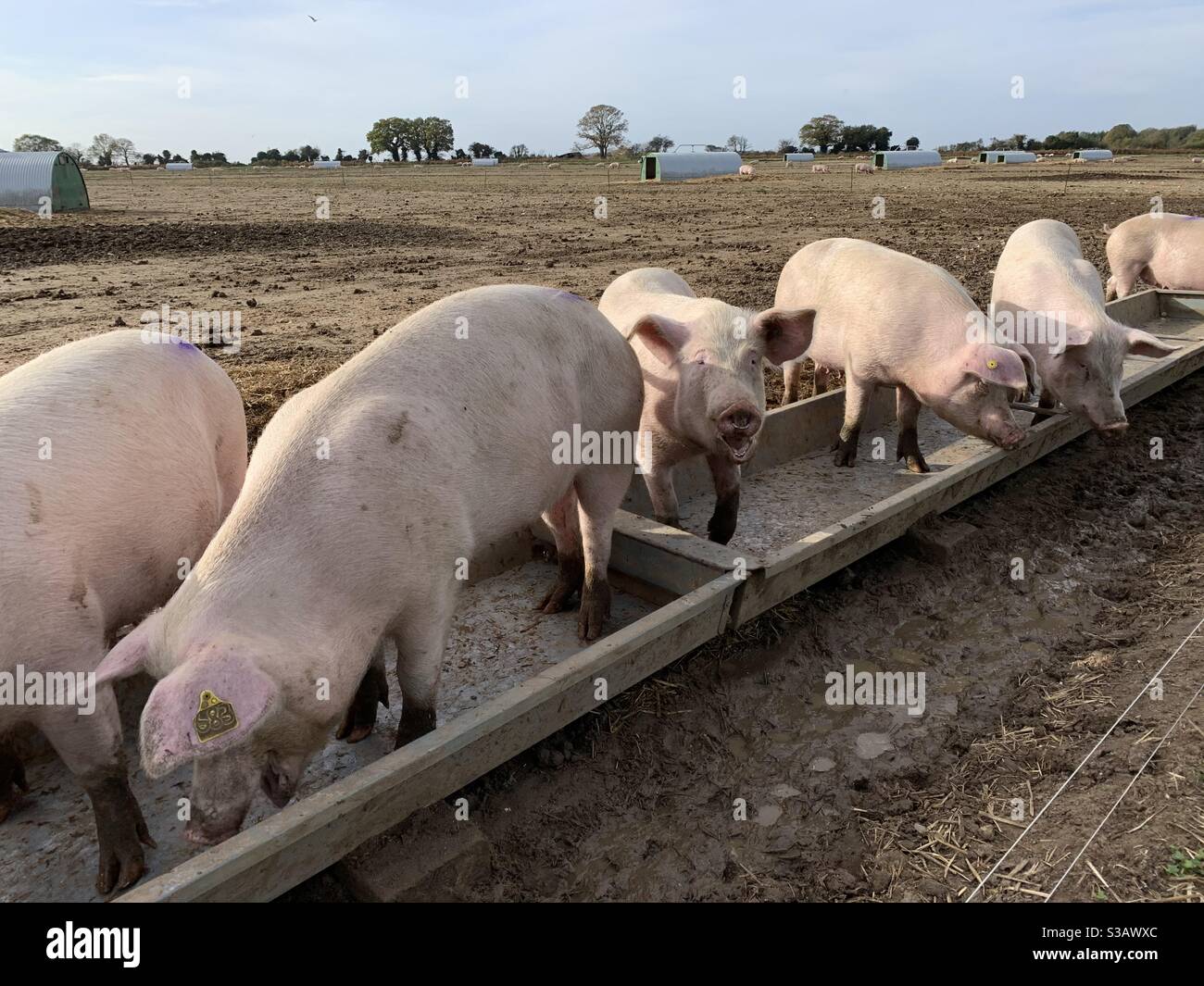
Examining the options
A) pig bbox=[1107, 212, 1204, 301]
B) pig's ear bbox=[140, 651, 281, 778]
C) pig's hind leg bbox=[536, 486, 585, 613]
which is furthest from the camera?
pig bbox=[1107, 212, 1204, 301]

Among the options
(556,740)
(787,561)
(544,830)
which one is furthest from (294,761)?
(787,561)

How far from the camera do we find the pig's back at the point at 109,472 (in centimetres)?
269

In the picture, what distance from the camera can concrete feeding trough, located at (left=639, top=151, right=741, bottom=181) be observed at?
38.2 metres

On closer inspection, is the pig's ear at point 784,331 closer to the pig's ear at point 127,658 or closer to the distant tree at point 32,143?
the pig's ear at point 127,658

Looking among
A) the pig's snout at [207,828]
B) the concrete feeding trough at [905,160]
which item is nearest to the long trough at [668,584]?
the pig's snout at [207,828]

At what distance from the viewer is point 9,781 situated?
120 inches

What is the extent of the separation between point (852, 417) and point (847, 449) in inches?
9.1

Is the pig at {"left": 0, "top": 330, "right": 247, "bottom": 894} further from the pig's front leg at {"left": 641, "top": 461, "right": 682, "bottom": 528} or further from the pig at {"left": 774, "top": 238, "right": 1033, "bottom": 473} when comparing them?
the pig at {"left": 774, "top": 238, "right": 1033, "bottom": 473}

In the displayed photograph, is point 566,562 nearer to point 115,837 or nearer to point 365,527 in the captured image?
point 365,527

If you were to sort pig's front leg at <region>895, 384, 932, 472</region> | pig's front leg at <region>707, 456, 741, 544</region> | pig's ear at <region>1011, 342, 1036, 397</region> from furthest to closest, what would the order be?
pig's front leg at <region>895, 384, 932, 472</region> → pig's ear at <region>1011, 342, 1036, 397</region> → pig's front leg at <region>707, 456, 741, 544</region>

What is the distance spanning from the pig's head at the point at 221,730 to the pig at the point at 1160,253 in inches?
446

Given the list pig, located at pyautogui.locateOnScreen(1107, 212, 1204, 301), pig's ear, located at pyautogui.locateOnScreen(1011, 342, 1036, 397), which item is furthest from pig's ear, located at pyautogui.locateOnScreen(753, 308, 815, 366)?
pig, located at pyautogui.locateOnScreen(1107, 212, 1204, 301)

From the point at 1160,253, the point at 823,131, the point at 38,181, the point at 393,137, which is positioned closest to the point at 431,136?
the point at 393,137

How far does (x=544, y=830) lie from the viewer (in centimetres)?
309
